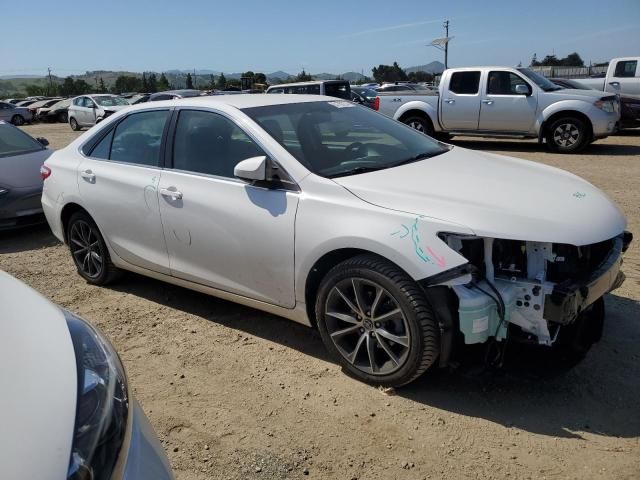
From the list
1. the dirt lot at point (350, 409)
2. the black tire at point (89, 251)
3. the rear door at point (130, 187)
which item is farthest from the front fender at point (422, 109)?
the black tire at point (89, 251)

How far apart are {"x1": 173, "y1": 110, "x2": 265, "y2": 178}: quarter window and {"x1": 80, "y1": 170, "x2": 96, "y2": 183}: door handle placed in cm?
95

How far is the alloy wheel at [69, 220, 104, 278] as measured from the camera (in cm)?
488

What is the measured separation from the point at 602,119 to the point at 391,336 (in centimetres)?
1048

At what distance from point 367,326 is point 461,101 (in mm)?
11099

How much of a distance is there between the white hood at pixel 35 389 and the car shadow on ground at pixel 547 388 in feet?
6.62

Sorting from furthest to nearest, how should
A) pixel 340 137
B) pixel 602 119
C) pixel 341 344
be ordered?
pixel 602 119, pixel 340 137, pixel 341 344

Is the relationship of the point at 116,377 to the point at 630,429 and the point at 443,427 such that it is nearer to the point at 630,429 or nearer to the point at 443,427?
the point at 443,427

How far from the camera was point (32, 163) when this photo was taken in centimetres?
745

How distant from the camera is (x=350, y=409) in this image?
3.12 m

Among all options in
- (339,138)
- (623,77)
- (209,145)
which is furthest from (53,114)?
(339,138)

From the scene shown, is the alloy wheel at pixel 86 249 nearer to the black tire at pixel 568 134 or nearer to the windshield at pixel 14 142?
the windshield at pixel 14 142

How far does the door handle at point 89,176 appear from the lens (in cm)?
463

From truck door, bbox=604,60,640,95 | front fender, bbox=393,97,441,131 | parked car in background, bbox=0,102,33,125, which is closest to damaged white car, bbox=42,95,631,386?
front fender, bbox=393,97,441,131

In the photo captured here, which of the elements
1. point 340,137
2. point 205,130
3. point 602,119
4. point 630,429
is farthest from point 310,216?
point 602,119
